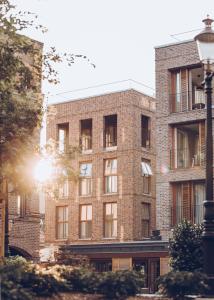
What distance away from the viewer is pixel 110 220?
4300 centimetres

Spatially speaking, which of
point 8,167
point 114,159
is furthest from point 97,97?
point 8,167

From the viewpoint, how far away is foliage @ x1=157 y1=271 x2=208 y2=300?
41.5ft

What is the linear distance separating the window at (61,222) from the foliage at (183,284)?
106 ft

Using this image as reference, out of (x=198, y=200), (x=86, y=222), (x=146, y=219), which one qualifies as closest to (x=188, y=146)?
(x=198, y=200)

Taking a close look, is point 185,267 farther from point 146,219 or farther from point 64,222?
point 64,222

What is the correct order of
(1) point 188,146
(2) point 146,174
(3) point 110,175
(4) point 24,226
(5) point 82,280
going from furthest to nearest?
1. (2) point 146,174
2. (3) point 110,175
3. (4) point 24,226
4. (1) point 188,146
5. (5) point 82,280

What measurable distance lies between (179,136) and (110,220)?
9.90 metres

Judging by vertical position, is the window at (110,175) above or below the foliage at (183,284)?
above

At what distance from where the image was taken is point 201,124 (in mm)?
34531

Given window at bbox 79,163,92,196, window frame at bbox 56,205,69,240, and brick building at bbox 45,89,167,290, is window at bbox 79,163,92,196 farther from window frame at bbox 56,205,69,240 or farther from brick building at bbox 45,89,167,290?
window frame at bbox 56,205,69,240

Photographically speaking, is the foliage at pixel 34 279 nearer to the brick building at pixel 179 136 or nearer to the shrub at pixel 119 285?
the shrub at pixel 119 285

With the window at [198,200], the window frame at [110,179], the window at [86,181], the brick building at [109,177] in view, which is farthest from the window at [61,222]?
the window at [198,200]

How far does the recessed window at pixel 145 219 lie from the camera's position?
43156 mm

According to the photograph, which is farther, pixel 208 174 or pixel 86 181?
pixel 86 181
